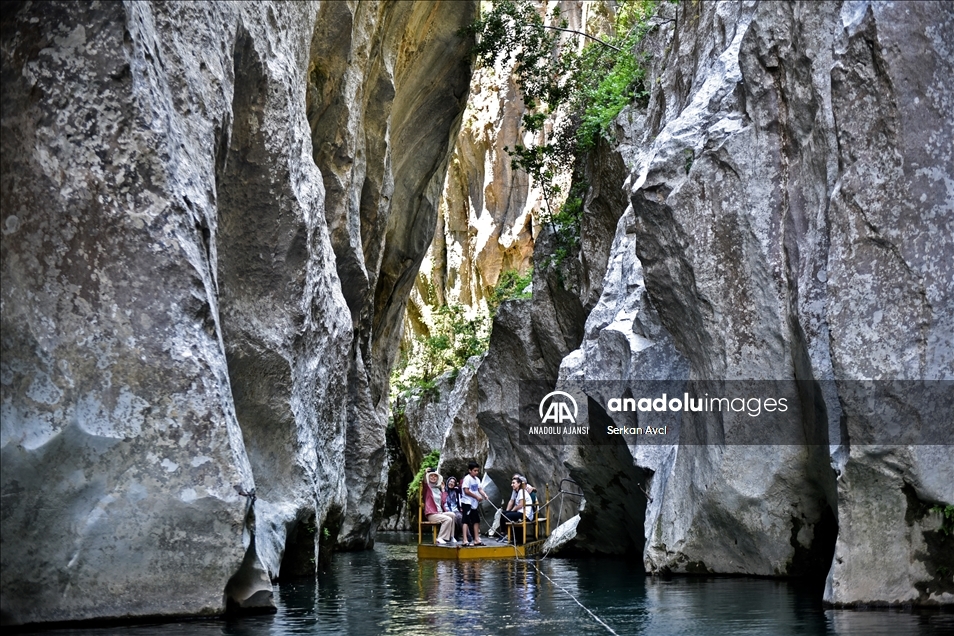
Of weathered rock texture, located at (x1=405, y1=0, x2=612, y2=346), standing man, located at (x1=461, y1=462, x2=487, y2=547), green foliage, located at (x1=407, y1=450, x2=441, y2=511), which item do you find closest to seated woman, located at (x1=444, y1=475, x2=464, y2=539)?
standing man, located at (x1=461, y1=462, x2=487, y2=547)

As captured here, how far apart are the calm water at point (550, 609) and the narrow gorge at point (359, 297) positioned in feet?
1.81

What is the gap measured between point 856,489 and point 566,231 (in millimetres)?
16902

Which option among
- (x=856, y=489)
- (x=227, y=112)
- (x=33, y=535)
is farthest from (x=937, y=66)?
(x=33, y=535)

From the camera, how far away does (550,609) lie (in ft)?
33.5

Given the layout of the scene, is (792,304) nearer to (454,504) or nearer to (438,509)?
(454,504)

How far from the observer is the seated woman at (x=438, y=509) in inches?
776

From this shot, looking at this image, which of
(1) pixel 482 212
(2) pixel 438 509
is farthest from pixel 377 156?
(1) pixel 482 212

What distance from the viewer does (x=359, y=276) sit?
2184cm

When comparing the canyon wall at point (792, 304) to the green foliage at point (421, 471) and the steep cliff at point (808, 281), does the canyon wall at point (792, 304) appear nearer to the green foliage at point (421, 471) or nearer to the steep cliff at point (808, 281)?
the steep cliff at point (808, 281)

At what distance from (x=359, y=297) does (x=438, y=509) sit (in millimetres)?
5101

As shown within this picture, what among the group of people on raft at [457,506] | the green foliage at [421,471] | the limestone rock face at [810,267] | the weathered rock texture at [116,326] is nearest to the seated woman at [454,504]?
the group of people on raft at [457,506]

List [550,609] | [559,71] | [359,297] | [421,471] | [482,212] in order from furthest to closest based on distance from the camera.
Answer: [482,212], [421,471], [559,71], [359,297], [550,609]

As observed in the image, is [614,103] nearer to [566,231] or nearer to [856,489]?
[566,231]

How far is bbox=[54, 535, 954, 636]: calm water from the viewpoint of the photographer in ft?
27.2
